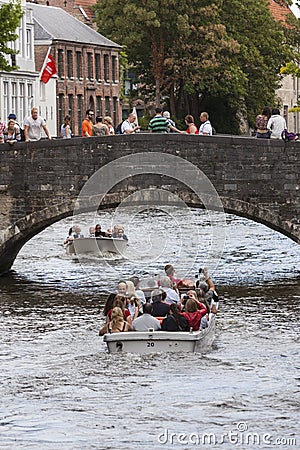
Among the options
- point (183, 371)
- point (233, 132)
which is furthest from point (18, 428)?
point (233, 132)

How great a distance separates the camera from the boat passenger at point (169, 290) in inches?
1099

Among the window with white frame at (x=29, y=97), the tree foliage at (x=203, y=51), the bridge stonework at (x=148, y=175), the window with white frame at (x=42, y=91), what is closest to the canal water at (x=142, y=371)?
the bridge stonework at (x=148, y=175)

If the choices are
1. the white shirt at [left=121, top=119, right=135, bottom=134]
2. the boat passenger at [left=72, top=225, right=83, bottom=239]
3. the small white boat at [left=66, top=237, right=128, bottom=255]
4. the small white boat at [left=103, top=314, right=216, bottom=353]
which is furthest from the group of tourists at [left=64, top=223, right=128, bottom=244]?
the small white boat at [left=103, top=314, right=216, bottom=353]

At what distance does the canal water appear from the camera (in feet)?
67.8

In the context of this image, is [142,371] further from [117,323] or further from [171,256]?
[171,256]

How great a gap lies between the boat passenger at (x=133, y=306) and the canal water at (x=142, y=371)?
2.68 feet

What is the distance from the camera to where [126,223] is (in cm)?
5206

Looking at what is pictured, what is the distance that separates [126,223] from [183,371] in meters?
27.6

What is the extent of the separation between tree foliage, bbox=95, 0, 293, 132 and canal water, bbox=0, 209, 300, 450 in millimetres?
37926

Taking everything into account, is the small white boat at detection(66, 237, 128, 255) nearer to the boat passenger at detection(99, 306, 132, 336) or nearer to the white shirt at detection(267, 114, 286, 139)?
the white shirt at detection(267, 114, 286, 139)

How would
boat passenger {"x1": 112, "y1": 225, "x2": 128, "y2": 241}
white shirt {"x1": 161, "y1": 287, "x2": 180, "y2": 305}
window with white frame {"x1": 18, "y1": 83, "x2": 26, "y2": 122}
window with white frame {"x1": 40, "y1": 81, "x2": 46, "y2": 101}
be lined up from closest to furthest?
white shirt {"x1": 161, "y1": 287, "x2": 180, "y2": 305}, boat passenger {"x1": 112, "y1": 225, "x2": 128, "y2": 241}, window with white frame {"x1": 18, "y1": 83, "x2": 26, "y2": 122}, window with white frame {"x1": 40, "y1": 81, "x2": 46, "y2": 101}

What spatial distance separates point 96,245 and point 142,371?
18.7 meters

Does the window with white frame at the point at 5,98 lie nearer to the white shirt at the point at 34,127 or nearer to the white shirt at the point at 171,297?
the white shirt at the point at 34,127

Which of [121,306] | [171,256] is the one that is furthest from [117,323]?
[171,256]
